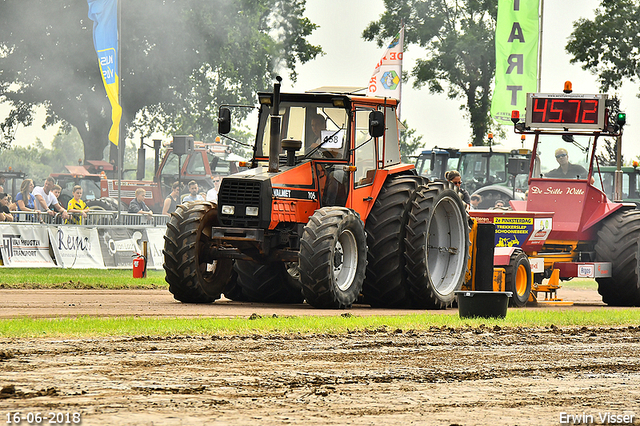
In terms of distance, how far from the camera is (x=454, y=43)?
49281 millimetres

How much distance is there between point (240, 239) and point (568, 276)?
6.51 m

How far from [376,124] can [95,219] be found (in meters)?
10.9

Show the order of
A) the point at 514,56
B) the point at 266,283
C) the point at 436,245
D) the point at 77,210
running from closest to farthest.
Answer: the point at 266,283 → the point at 436,245 → the point at 77,210 → the point at 514,56

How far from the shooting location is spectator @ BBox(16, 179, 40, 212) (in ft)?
72.9

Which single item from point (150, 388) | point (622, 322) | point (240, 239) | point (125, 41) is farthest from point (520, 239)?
point (125, 41)

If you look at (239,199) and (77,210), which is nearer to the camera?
(239,199)

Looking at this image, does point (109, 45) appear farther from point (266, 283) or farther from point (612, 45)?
point (612, 45)

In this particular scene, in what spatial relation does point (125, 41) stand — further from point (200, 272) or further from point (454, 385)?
point (454, 385)

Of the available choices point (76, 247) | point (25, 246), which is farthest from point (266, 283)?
point (76, 247)

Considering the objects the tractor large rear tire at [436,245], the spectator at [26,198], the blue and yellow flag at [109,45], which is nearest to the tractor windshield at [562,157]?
the tractor large rear tire at [436,245]

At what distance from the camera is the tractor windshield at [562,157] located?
1750cm

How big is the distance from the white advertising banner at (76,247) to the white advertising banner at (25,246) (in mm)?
196

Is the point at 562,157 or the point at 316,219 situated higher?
the point at 562,157

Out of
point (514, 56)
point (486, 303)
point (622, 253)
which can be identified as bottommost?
point (486, 303)
